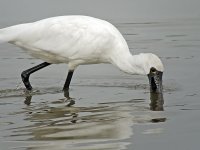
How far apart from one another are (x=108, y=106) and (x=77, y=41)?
1.78 m

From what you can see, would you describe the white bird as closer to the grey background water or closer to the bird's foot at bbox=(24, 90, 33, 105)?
the grey background water

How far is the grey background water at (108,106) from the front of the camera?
334 inches

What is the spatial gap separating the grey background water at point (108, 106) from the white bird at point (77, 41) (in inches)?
20.4

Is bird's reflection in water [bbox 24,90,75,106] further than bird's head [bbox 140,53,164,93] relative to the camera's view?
No

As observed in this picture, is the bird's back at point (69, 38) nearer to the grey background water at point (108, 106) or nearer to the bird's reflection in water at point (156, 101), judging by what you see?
the grey background water at point (108, 106)

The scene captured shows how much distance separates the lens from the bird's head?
39.1 ft

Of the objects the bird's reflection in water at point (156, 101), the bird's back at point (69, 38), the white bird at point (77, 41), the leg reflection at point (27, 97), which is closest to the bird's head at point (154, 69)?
the white bird at point (77, 41)

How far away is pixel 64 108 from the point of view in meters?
11.0

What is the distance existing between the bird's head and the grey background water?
0.75 feet

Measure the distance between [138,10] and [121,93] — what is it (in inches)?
589

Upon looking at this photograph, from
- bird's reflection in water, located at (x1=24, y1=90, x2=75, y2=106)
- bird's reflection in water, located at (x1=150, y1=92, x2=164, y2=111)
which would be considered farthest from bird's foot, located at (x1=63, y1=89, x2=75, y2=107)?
bird's reflection in water, located at (x1=150, y1=92, x2=164, y2=111)

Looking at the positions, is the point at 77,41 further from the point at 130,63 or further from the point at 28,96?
the point at 28,96

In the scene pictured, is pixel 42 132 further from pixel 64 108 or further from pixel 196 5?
pixel 196 5

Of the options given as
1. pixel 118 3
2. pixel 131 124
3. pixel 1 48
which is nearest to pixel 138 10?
pixel 118 3
